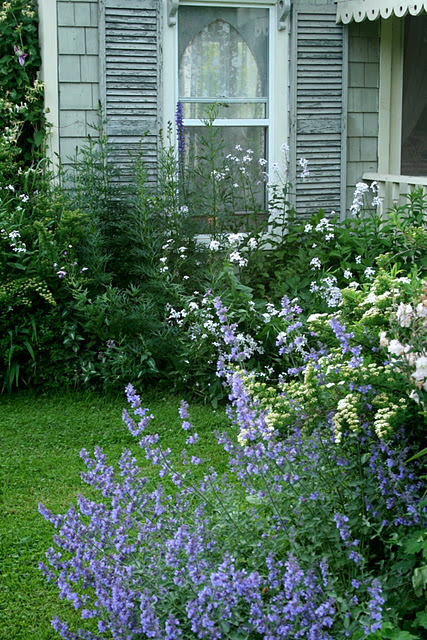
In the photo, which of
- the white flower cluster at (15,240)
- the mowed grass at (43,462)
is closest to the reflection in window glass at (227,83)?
the white flower cluster at (15,240)

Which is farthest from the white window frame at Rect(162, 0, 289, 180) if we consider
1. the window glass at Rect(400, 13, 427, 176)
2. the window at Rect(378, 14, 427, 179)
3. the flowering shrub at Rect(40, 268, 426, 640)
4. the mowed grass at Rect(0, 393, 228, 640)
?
the flowering shrub at Rect(40, 268, 426, 640)

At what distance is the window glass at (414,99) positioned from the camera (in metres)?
6.92

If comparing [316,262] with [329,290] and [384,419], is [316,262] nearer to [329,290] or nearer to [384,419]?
[329,290]

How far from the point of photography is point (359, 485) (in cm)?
256

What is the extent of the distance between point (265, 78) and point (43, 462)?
386 cm

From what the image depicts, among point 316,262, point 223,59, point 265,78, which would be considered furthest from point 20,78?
point 316,262

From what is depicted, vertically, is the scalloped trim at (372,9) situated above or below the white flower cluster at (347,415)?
above

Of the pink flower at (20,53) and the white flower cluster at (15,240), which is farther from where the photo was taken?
the pink flower at (20,53)

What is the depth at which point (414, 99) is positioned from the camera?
276 inches

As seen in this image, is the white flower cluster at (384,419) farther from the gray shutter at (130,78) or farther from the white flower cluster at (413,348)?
the gray shutter at (130,78)

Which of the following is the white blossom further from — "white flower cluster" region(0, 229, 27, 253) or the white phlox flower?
the white phlox flower

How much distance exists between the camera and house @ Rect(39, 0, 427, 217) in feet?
19.9

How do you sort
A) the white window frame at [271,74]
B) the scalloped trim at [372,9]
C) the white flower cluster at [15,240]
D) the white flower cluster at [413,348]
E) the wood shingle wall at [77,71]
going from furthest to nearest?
the white window frame at [271,74], the wood shingle wall at [77,71], the scalloped trim at [372,9], the white flower cluster at [15,240], the white flower cluster at [413,348]

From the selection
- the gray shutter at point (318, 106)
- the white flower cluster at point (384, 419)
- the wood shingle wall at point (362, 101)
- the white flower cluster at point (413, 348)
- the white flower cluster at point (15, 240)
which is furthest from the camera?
the wood shingle wall at point (362, 101)
